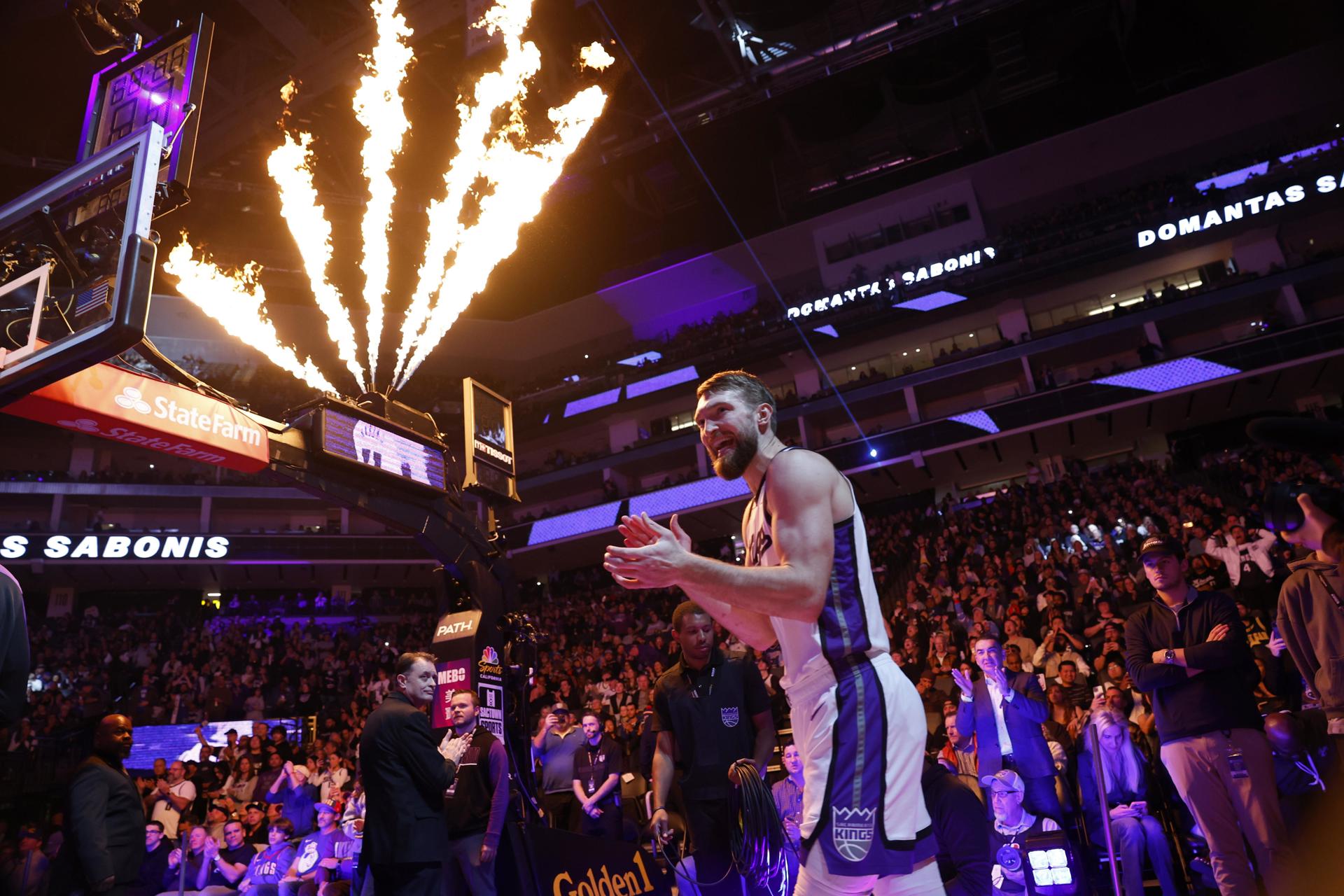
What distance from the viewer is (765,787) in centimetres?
350

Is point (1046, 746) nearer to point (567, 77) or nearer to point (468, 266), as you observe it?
point (468, 266)

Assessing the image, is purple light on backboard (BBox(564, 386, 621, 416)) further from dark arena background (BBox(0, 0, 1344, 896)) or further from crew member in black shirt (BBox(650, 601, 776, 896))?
crew member in black shirt (BBox(650, 601, 776, 896))

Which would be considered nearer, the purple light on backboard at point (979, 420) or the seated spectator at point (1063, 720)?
the seated spectator at point (1063, 720)

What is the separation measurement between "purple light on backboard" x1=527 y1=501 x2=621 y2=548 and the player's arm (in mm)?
26170

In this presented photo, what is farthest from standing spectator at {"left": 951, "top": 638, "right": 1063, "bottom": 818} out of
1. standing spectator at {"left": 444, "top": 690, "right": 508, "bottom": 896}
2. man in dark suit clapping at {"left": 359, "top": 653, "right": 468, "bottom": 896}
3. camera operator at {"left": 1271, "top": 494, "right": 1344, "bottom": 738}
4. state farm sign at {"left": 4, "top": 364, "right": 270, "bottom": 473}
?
state farm sign at {"left": 4, "top": 364, "right": 270, "bottom": 473}

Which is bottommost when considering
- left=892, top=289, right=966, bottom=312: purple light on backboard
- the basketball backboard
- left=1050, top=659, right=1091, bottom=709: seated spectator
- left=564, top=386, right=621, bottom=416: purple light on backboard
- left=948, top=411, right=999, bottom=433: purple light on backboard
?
left=1050, top=659, right=1091, bottom=709: seated spectator

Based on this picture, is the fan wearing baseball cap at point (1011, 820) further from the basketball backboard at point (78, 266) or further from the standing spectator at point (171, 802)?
the standing spectator at point (171, 802)

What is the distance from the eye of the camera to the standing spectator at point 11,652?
3000 millimetres

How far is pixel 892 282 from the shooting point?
1178 inches

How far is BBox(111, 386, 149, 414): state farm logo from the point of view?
570 centimetres

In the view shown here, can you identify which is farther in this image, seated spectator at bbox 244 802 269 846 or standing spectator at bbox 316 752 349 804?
standing spectator at bbox 316 752 349 804

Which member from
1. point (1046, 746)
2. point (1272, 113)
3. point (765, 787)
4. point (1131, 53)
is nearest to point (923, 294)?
point (1131, 53)

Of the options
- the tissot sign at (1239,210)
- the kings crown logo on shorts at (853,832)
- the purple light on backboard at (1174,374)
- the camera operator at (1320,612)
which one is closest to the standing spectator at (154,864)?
the kings crown logo on shorts at (853,832)

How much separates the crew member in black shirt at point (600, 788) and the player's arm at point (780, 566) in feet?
21.4
